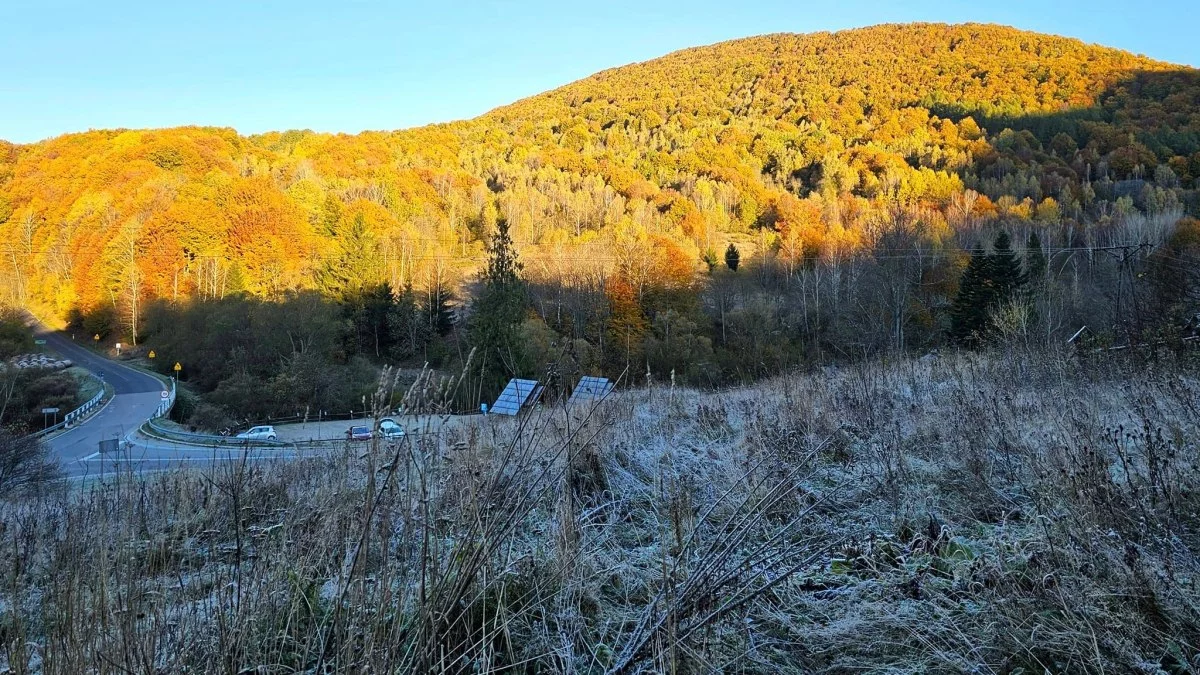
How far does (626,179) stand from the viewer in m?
84.7

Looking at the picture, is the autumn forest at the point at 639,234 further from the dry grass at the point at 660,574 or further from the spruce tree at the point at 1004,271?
the dry grass at the point at 660,574

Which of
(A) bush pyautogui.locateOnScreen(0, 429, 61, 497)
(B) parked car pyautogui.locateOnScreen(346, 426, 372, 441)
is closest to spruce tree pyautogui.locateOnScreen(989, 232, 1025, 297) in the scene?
(B) parked car pyautogui.locateOnScreen(346, 426, 372, 441)

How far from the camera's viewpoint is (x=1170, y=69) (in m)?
98.1

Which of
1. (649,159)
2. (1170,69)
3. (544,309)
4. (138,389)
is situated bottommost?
(138,389)

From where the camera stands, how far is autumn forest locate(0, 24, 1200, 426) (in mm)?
28047

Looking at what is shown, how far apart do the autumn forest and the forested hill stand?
0.40 meters

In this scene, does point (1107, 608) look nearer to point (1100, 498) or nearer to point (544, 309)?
point (1100, 498)

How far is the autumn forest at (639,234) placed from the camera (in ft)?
92.0

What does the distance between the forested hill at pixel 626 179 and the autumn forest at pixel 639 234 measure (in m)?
0.40

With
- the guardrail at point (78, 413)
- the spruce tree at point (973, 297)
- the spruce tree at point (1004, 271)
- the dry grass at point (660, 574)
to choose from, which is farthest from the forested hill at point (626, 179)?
the dry grass at point (660, 574)

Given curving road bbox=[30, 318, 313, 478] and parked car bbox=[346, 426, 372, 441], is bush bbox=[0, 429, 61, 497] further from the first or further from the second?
parked car bbox=[346, 426, 372, 441]

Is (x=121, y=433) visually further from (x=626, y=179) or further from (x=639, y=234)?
(x=626, y=179)

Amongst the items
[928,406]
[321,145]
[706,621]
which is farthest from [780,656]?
[321,145]

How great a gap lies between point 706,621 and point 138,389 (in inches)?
1564
